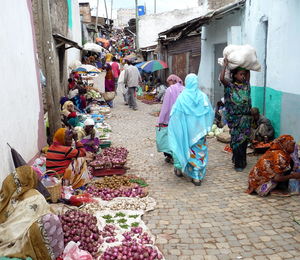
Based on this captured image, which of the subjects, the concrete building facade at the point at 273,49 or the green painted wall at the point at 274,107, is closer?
the concrete building facade at the point at 273,49

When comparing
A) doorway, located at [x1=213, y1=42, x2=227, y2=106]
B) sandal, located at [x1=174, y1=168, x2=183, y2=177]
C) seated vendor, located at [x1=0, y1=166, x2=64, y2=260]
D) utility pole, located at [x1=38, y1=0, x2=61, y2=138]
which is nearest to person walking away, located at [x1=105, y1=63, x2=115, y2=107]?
doorway, located at [x1=213, y1=42, x2=227, y2=106]

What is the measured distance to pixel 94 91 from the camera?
15.4 metres

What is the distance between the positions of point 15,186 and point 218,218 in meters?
2.50

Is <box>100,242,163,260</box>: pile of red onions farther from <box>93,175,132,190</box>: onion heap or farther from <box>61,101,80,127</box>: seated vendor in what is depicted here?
<box>61,101,80,127</box>: seated vendor

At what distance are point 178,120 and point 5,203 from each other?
9.61 ft

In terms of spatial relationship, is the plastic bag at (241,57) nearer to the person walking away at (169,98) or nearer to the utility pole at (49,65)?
the person walking away at (169,98)

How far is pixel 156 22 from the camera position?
A: 23969 mm

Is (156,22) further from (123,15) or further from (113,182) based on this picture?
(123,15)

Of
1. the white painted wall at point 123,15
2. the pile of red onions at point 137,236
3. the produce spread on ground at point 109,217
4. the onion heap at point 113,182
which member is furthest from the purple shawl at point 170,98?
the white painted wall at point 123,15

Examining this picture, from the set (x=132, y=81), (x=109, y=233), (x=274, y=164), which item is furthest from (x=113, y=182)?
(x=132, y=81)

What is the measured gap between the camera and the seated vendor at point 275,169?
15.3 ft

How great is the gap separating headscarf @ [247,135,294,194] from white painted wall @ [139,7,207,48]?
19747mm

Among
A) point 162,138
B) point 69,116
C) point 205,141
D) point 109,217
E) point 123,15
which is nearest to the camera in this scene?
point 109,217

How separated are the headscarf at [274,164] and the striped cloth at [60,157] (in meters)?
2.74
